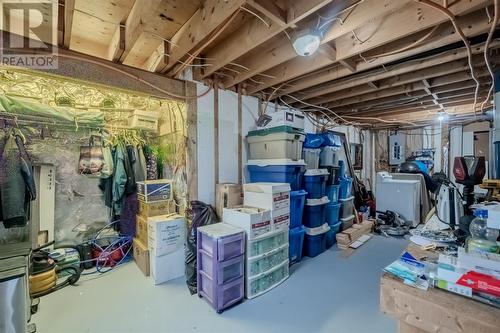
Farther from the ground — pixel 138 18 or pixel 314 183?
pixel 138 18

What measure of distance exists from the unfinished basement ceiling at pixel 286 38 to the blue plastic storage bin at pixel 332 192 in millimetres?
1477

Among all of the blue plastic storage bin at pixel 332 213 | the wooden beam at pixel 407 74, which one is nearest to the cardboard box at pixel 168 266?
the blue plastic storage bin at pixel 332 213

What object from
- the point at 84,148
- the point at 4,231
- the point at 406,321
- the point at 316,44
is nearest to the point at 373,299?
the point at 406,321

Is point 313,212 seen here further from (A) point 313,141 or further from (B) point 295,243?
(A) point 313,141

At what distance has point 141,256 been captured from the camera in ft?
8.73

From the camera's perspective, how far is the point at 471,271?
0.95 metres

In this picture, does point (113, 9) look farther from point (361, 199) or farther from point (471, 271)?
point (361, 199)

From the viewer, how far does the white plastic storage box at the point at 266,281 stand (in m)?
2.14

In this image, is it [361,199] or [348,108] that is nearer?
[348,108]

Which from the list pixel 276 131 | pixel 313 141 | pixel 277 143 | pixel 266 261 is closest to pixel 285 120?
pixel 276 131

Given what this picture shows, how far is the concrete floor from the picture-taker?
1765mm

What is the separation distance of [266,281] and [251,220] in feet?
2.28

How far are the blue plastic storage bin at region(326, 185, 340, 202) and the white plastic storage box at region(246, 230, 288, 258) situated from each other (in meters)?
1.34

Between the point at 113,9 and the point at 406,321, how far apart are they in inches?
106
